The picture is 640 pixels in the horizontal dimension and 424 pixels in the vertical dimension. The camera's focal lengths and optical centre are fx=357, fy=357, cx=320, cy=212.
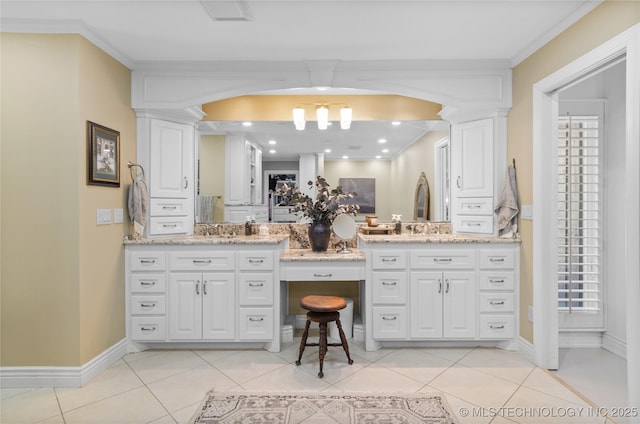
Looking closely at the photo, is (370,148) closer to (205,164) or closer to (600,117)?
(205,164)

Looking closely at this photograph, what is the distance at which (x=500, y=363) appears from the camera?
9.33ft

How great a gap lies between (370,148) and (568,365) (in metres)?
2.55

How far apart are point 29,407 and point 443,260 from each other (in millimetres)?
3130

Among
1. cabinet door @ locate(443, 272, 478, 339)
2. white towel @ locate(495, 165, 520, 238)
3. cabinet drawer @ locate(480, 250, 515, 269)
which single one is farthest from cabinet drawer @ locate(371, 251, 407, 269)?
white towel @ locate(495, 165, 520, 238)

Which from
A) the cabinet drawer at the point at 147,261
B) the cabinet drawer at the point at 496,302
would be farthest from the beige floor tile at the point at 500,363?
the cabinet drawer at the point at 147,261

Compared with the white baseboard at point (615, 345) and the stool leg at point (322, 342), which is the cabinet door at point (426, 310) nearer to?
the stool leg at point (322, 342)

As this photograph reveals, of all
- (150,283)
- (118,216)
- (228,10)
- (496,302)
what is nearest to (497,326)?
(496,302)

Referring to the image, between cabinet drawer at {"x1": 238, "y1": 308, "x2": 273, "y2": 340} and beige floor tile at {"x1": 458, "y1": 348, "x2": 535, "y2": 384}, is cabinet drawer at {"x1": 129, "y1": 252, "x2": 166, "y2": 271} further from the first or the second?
beige floor tile at {"x1": 458, "y1": 348, "x2": 535, "y2": 384}

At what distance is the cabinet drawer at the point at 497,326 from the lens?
3.06 meters

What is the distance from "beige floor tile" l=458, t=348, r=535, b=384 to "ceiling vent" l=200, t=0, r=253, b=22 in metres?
3.05

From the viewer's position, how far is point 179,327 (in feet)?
10.0

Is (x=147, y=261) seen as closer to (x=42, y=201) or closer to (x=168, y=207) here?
(x=168, y=207)

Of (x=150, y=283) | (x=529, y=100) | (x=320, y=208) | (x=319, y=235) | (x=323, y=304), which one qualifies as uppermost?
(x=529, y=100)

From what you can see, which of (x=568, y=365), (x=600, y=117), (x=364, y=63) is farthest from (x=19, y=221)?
(x=600, y=117)
